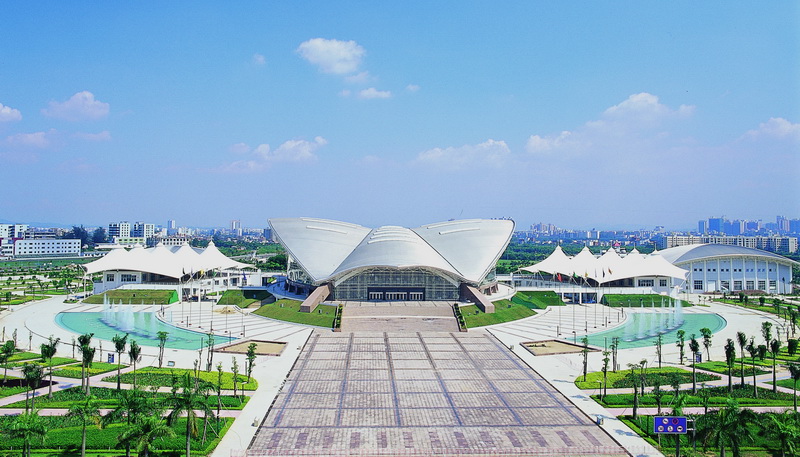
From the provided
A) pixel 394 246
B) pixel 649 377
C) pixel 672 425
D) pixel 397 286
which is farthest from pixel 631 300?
pixel 672 425

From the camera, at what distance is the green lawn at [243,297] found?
6328 centimetres

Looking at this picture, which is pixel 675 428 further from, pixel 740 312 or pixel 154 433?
pixel 740 312

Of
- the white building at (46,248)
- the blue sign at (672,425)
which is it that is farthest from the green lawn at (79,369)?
the white building at (46,248)

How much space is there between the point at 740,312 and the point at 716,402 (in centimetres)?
4116

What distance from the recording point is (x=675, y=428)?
66.6ft

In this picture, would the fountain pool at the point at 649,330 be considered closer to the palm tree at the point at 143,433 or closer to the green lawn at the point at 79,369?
the palm tree at the point at 143,433

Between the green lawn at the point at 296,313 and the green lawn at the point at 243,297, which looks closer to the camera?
the green lawn at the point at 296,313

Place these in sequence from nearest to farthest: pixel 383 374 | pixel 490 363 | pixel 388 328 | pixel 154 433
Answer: pixel 154 433
pixel 383 374
pixel 490 363
pixel 388 328

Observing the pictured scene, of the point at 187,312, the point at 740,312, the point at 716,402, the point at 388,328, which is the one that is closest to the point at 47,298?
the point at 187,312

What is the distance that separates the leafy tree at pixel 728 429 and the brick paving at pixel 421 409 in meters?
3.25

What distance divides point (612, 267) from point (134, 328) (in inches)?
2312

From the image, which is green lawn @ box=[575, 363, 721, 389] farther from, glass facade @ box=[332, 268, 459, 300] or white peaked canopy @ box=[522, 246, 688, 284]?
white peaked canopy @ box=[522, 246, 688, 284]

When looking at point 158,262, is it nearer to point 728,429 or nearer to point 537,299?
point 537,299

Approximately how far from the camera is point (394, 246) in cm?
6094
